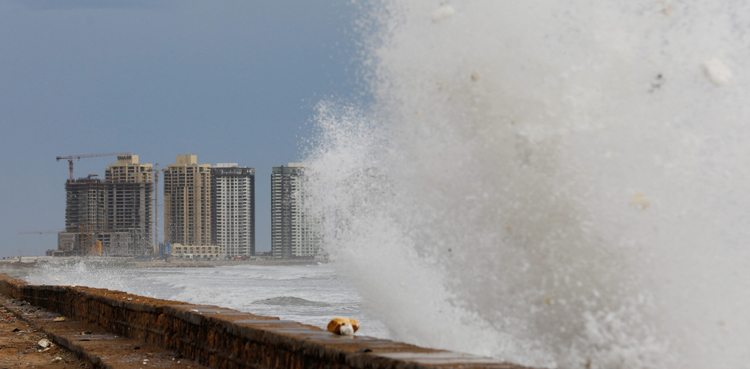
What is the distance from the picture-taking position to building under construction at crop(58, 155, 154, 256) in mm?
157375

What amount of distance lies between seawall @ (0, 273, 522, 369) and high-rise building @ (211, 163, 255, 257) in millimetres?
137351

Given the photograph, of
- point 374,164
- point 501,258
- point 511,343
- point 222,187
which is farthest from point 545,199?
point 222,187

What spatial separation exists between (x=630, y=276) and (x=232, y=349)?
2.73 m

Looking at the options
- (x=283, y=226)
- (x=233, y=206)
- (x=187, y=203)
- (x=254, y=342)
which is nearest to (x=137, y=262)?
(x=187, y=203)

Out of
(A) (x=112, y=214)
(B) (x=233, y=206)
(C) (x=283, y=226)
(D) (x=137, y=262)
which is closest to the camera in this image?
(C) (x=283, y=226)

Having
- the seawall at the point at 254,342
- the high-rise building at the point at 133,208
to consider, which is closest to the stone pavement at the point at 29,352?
the seawall at the point at 254,342

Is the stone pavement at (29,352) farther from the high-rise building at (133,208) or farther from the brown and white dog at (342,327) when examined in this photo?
the high-rise building at (133,208)

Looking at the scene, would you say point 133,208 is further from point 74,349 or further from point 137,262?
point 74,349

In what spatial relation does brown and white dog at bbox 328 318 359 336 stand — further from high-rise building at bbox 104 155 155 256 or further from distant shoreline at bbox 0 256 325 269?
high-rise building at bbox 104 155 155 256

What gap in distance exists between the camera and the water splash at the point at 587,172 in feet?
15.5

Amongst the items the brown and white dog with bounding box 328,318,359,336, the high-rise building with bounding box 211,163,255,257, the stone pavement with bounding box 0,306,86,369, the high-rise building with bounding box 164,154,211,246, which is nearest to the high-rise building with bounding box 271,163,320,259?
the high-rise building with bounding box 211,163,255,257

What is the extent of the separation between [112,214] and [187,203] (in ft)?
62.2

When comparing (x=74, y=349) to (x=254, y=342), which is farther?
(x=74, y=349)

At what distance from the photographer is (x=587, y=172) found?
195 inches
